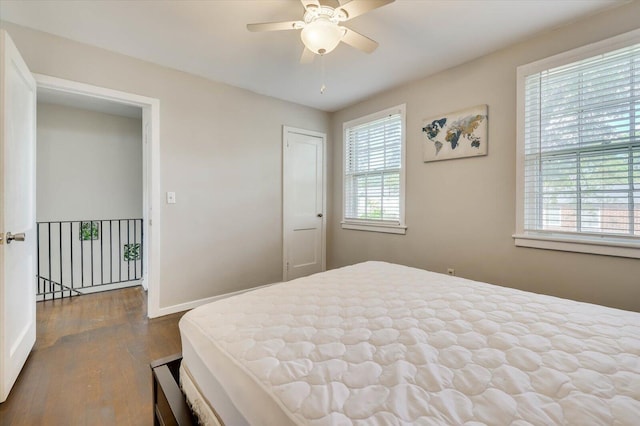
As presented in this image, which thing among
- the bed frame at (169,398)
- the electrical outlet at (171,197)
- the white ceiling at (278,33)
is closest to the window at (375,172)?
the white ceiling at (278,33)

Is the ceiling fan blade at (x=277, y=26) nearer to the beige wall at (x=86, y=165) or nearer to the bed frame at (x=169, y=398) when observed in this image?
the bed frame at (x=169, y=398)

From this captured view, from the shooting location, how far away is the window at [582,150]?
1.90 m

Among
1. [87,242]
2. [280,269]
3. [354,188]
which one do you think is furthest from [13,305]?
[354,188]

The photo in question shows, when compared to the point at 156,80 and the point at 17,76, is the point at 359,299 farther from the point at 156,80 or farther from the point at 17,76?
the point at 156,80

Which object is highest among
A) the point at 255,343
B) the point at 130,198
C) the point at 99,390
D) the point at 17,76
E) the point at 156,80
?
the point at 156,80

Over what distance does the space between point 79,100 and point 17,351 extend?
10.1 ft

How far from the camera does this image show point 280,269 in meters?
3.73

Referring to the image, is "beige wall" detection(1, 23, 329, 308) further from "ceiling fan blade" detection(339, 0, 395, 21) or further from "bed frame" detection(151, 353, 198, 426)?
"ceiling fan blade" detection(339, 0, 395, 21)

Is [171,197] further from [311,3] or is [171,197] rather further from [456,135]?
[456,135]

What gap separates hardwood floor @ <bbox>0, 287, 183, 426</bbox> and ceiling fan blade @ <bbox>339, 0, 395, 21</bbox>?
2.47m

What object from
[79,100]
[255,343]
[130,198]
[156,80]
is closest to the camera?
[255,343]

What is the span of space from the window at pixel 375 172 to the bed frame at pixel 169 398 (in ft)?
8.39

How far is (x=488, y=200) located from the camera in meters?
2.57

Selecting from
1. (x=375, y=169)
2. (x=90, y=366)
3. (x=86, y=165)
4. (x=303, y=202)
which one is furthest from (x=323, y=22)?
(x=86, y=165)
